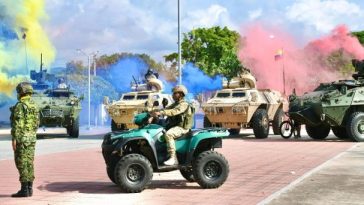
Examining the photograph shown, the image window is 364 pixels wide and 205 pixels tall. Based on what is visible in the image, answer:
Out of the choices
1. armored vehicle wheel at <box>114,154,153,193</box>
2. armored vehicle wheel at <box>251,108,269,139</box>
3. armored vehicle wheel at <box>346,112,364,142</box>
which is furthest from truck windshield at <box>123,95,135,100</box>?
armored vehicle wheel at <box>114,154,153,193</box>

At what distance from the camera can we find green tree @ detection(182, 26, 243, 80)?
53.5 metres

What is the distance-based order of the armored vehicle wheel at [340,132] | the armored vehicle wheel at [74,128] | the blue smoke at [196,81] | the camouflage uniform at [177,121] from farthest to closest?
the blue smoke at [196,81], the armored vehicle wheel at [74,128], the armored vehicle wheel at [340,132], the camouflage uniform at [177,121]

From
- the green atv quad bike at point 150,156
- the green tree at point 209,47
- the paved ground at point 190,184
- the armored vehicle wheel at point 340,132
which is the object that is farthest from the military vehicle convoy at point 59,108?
the green tree at point 209,47

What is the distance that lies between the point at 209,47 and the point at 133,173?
4656 centimetres

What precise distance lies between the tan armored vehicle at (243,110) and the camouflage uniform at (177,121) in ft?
39.1

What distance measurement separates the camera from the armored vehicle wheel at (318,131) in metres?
21.0

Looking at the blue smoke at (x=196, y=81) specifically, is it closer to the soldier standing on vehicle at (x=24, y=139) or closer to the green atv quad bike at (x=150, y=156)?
the green atv quad bike at (x=150, y=156)

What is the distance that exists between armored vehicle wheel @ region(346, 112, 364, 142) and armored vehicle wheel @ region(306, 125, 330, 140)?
69.5 inches

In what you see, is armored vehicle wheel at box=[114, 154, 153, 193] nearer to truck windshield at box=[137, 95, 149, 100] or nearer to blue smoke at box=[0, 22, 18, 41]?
truck windshield at box=[137, 95, 149, 100]

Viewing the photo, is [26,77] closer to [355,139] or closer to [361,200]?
[355,139]

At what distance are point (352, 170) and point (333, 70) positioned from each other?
3017 centimetres

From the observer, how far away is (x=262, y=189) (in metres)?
9.12

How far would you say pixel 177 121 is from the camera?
30.5 ft

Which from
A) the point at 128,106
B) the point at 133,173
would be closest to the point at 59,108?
the point at 128,106
